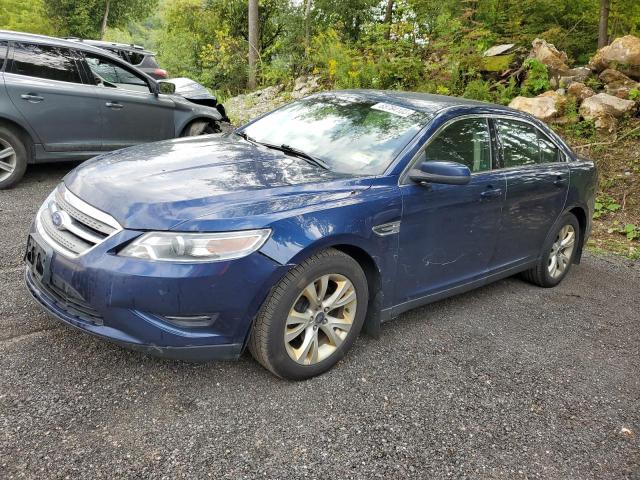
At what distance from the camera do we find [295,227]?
2.65 m

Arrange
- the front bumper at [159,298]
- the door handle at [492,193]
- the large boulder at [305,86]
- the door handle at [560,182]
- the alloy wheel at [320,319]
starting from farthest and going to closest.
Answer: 1. the large boulder at [305,86]
2. the door handle at [560,182]
3. the door handle at [492,193]
4. the alloy wheel at [320,319]
5. the front bumper at [159,298]

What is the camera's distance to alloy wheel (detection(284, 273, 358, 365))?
280 centimetres

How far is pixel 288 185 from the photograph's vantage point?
9.41 feet

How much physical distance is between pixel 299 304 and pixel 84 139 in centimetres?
463

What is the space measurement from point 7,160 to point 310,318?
15.4 ft

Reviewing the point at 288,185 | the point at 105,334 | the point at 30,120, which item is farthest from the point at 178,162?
the point at 30,120

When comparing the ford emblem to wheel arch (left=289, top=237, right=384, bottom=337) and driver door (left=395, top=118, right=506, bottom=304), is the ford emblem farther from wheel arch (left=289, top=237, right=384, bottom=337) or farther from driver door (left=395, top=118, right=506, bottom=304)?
driver door (left=395, top=118, right=506, bottom=304)

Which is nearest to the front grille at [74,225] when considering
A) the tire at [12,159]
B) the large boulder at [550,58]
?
the tire at [12,159]

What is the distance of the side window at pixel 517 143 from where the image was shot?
398 centimetres

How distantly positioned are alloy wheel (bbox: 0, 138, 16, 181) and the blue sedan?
301cm

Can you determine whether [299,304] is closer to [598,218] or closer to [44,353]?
[44,353]

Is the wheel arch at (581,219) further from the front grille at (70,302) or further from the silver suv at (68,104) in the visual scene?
the silver suv at (68,104)

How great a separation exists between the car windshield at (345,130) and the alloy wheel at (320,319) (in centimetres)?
79

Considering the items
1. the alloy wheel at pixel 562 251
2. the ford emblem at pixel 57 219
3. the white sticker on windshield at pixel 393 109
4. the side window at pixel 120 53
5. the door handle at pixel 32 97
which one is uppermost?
the side window at pixel 120 53
